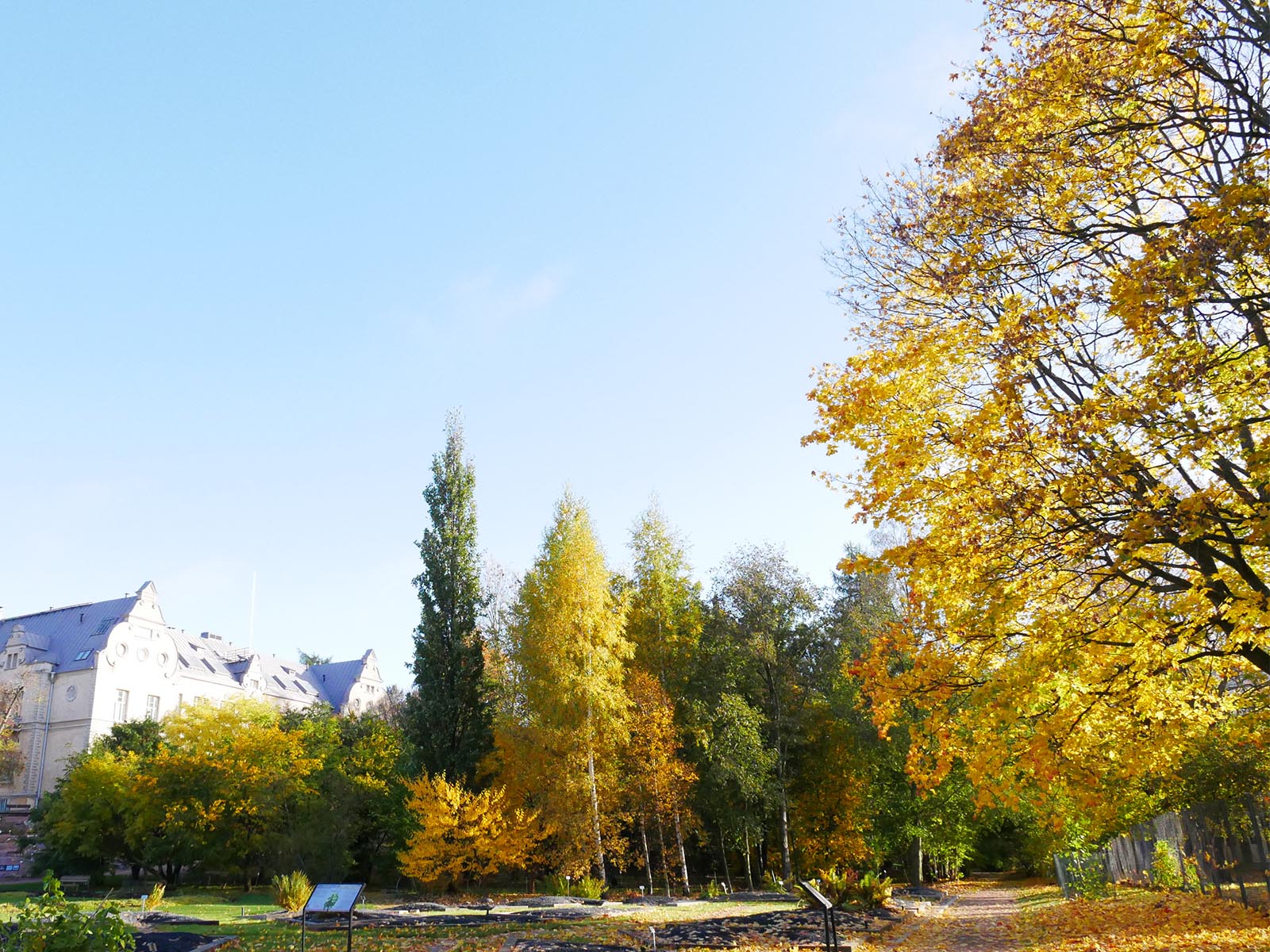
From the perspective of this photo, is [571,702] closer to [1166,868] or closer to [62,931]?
[1166,868]

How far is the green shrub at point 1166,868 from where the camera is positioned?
591 inches

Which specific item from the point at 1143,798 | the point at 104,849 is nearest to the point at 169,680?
the point at 104,849

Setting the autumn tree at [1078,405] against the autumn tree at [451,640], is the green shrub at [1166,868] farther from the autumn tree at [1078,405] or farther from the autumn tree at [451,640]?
the autumn tree at [451,640]

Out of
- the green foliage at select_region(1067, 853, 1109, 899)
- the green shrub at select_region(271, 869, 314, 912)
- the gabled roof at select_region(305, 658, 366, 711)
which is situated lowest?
the green foliage at select_region(1067, 853, 1109, 899)

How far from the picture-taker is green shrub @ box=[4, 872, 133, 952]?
616cm

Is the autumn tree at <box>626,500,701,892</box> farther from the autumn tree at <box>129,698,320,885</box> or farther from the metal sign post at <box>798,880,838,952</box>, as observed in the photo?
the metal sign post at <box>798,880,838,952</box>

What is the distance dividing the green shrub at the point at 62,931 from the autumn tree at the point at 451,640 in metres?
17.8

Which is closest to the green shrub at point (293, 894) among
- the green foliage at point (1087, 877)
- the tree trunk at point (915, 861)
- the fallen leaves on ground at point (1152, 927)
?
the fallen leaves on ground at point (1152, 927)

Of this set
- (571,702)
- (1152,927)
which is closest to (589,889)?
(571,702)

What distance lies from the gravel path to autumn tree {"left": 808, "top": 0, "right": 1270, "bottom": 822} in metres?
5.47

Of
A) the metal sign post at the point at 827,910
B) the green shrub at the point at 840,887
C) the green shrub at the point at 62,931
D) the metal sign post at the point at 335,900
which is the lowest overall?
the green shrub at the point at 840,887

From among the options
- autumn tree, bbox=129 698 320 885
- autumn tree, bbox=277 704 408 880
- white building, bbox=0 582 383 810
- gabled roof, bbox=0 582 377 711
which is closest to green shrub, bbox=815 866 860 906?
autumn tree, bbox=277 704 408 880

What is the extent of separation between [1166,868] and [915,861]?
13323 mm

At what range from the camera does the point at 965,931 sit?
14.1 metres
